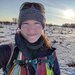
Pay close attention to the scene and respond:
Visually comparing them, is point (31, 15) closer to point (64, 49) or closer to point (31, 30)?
point (31, 30)

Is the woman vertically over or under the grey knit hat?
under

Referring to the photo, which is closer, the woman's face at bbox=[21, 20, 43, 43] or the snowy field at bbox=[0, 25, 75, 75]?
the woman's face at bbox=[21, 20, 43, 43]

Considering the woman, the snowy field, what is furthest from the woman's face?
the snowy field

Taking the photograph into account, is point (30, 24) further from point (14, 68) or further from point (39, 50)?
point (14, 68)

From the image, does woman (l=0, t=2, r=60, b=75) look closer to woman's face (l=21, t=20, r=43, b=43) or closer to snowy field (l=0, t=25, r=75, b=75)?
woman's face (l=21, t=20, r=43, b=43)

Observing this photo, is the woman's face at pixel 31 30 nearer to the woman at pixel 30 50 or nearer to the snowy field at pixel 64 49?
the woman at pixel 30 50

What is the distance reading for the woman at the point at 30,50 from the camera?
2711mm

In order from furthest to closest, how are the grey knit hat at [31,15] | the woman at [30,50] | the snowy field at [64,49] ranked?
1. the snowy field at [64,49]
2. the grey knit hat at [31,15]
3. the woman at [30,50]

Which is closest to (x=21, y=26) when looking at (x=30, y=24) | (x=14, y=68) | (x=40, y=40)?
(x=30, y=24)

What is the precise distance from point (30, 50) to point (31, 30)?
0.23 m

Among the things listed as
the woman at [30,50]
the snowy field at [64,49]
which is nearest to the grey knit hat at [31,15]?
the woman at [30,50]

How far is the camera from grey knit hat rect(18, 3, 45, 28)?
2852 mm

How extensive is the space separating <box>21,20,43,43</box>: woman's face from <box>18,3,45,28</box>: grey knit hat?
5 centimetres

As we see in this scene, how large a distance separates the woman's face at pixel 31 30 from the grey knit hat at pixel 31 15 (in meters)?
0.05
